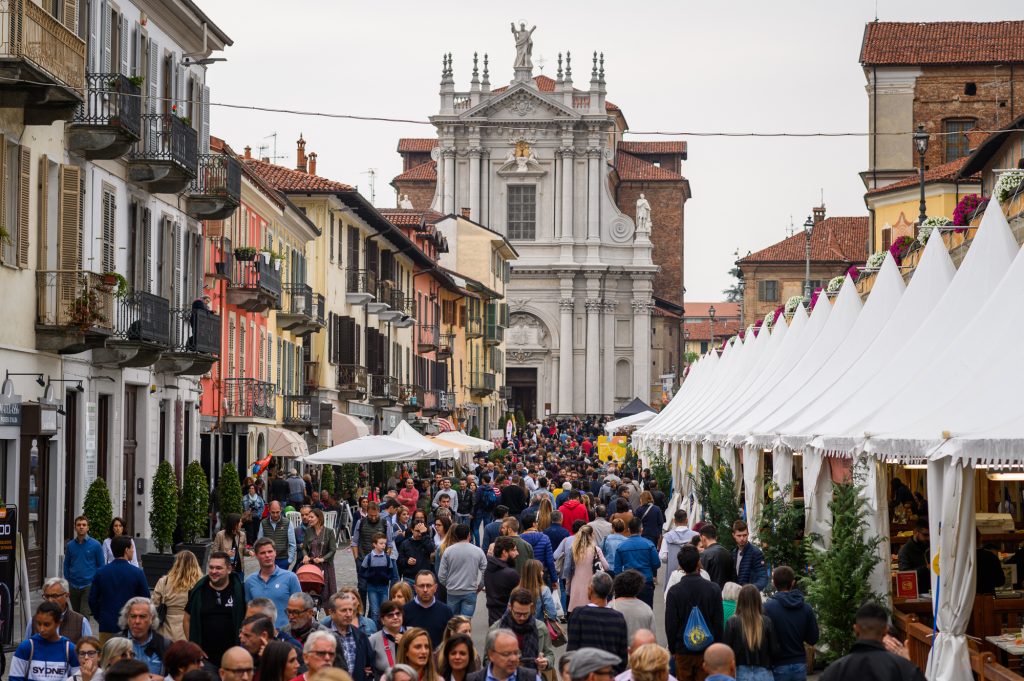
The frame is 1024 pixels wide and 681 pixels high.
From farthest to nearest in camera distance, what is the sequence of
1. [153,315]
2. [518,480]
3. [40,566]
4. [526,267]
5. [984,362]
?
[526,267] < [518,480] < [153,315] < [40,566] < [984,362]

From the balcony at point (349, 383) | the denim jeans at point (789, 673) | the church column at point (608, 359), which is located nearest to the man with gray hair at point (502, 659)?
the denim jeans at point (789, 673)

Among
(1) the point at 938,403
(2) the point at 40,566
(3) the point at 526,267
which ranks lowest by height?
(2) the point at 40,566

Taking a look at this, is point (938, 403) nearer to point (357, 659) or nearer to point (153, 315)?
point (357, 659)

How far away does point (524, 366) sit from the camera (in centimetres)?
10419

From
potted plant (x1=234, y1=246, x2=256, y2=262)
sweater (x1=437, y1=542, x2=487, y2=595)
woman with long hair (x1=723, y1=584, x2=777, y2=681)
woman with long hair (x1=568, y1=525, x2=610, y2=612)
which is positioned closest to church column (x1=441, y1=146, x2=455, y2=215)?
potted plant (x1=234, y1=246, x2=256, y2=262)

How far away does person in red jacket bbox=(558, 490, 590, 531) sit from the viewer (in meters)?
23.5

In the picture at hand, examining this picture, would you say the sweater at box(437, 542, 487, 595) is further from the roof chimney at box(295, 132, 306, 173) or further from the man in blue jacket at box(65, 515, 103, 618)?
the roof chimney at box(295, 132, 306, 173)

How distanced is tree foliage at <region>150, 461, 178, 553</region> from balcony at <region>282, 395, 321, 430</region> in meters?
16.6

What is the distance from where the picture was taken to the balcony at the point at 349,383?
1952 inches

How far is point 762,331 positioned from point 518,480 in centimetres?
528

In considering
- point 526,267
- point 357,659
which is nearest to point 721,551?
point 357,659

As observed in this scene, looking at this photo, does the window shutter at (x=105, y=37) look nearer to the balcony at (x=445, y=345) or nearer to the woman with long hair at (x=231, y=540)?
the woman with long hair at (x=231, y=540)

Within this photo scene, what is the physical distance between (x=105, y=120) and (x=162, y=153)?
2611mm

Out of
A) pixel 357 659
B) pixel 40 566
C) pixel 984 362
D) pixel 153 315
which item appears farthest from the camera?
pixel 153 315
